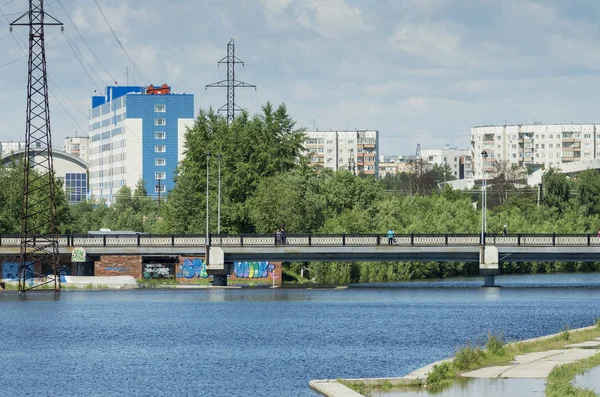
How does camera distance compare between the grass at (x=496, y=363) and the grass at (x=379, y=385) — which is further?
the grass at (x=379, y=385)

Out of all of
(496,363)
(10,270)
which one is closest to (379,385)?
(496,363)

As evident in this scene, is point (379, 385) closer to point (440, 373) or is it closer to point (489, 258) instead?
point (440, 373)

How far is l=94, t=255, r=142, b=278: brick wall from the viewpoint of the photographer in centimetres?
11131

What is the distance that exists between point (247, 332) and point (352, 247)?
4084cm

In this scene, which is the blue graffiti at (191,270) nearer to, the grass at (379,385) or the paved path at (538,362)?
the paved path at (538,362)

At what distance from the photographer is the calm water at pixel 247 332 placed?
1718 inches

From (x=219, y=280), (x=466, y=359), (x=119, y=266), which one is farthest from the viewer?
(x=119, y=266)

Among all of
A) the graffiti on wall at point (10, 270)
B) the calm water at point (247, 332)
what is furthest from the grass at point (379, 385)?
the graffiti on wall at point (10, 270)

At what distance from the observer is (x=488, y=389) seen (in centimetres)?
3472

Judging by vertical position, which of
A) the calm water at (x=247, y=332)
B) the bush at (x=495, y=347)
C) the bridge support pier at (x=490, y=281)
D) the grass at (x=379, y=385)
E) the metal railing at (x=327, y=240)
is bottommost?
the calm water at (x=247, y=332)

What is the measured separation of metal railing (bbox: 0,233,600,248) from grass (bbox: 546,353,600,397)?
206 feet

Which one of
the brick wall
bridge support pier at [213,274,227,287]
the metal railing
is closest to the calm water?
the metal railing

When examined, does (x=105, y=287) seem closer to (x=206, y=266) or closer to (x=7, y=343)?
(x=206, y=266)

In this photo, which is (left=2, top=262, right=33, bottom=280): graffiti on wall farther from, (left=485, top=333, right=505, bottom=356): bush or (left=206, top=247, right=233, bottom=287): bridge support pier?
(left=485, top=333, right=505, bottom=356): bush
